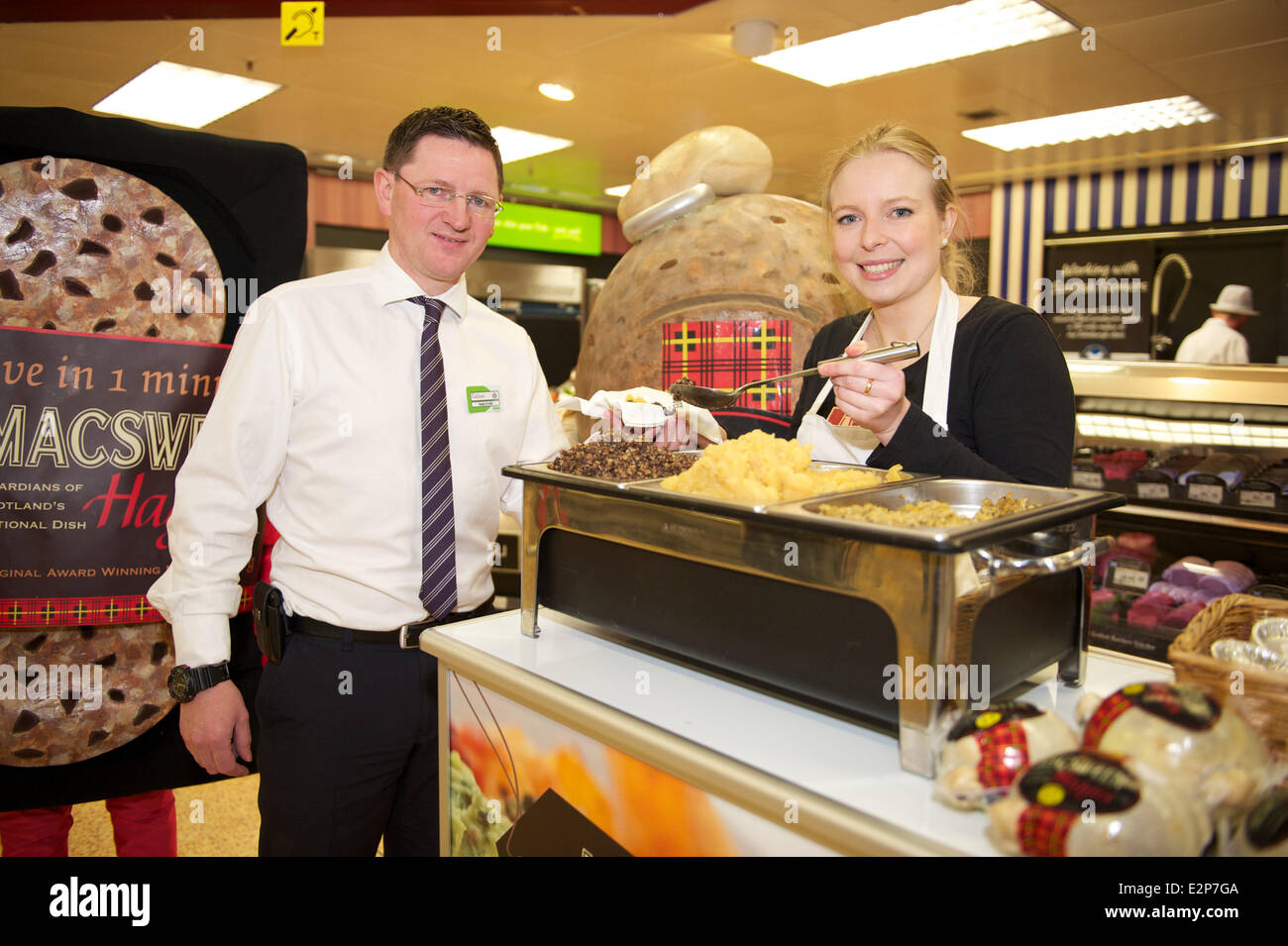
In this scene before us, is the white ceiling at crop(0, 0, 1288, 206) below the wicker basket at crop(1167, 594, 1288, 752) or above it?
above

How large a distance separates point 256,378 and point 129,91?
5965mm

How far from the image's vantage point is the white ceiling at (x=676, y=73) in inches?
183

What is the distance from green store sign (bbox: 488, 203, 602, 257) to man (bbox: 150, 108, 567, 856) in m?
8.34

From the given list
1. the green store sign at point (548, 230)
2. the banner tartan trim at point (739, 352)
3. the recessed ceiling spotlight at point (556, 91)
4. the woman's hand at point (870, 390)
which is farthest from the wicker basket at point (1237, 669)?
the green store sign at point (548, 230)

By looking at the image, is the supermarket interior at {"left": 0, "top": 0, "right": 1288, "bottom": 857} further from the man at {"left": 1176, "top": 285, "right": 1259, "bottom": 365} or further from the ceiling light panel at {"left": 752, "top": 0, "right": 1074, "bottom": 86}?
the man at {"left": 1176, "top": 285, "right": 1259, "bottom": 365}

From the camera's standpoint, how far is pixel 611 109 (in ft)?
21.5

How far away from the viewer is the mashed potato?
1.15m

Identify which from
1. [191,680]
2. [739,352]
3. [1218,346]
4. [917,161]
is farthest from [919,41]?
[191,680]

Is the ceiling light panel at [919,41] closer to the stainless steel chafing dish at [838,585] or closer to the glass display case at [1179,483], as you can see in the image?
the glass display case at [1179,483]

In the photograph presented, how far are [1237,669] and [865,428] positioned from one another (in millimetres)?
746

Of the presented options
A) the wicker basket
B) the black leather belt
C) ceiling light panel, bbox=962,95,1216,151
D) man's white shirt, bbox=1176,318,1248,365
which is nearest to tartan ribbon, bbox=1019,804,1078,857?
the wicker basket

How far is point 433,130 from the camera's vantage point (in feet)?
5.80
